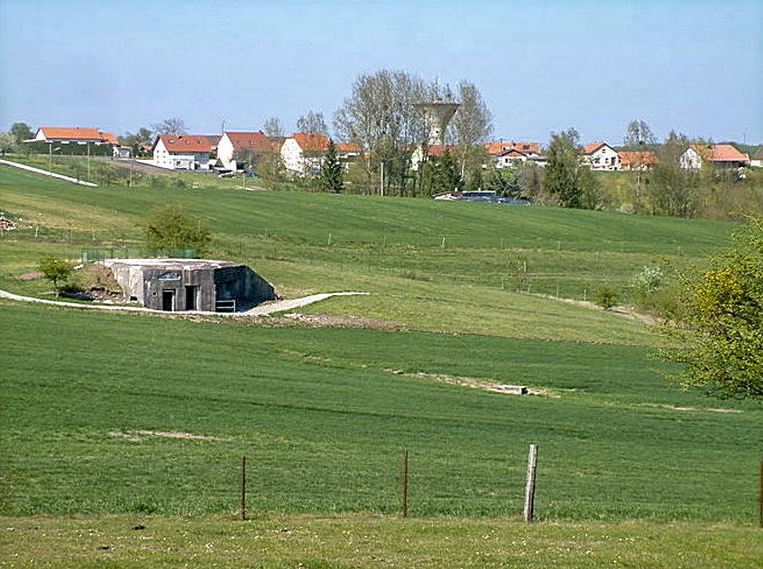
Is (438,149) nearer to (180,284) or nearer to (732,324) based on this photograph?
(180,284)

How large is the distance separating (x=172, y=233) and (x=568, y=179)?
81272 mm

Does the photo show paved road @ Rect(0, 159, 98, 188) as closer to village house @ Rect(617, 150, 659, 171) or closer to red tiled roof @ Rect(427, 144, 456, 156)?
red tiled roof @ Rect(427, 144, 456, 156)

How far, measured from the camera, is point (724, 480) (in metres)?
26.0

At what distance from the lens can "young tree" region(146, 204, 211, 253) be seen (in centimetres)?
7200

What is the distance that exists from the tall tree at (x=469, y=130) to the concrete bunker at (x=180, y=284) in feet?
289

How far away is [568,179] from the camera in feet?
474

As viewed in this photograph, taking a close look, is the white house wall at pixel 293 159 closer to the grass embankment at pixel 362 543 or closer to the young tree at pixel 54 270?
the young tree at pixel 54 270

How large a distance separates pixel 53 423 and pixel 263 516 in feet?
44.4

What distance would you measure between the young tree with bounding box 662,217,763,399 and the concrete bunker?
131ft

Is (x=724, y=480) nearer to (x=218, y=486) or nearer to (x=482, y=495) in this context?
(x=482, y=495)

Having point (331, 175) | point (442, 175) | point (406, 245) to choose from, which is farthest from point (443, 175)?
point (406, 245)

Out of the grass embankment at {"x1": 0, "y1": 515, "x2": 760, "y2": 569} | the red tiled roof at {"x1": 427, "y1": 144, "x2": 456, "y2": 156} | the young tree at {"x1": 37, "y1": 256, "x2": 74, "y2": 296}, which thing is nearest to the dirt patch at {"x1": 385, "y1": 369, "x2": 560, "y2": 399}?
the young tree at {"x1": 37, "y1": 256, "x2": 74, "y2": 296}

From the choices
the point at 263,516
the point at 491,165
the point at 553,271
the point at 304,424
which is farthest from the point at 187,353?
the point at 491,165

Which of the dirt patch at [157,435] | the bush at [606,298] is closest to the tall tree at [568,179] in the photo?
the bush at [606,298]
